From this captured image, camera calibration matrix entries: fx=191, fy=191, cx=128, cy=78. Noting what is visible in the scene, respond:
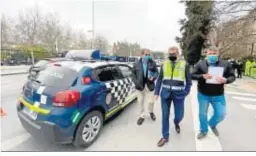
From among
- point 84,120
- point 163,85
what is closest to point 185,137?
point 163,85

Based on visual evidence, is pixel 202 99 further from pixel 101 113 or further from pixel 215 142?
pixel 101 113

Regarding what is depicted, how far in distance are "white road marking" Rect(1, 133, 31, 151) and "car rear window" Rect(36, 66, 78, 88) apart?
43.3 inches

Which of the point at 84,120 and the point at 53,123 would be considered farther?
the point at 84,120

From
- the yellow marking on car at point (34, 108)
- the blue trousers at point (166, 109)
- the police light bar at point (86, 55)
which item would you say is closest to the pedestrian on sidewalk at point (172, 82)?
the blue trousers at point (166, 109)

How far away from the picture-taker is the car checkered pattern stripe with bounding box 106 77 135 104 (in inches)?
155

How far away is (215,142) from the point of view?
11.4 feet

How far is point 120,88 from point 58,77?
4.86 ft

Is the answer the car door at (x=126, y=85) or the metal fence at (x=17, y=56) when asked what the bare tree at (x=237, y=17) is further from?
the metal fence at (x=17, y=56)

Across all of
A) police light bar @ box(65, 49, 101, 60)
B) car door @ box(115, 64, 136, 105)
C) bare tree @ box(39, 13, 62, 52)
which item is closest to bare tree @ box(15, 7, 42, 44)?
bare tree @ box(39, 13, 62, 52)

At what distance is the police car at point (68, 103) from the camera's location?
9.34ft

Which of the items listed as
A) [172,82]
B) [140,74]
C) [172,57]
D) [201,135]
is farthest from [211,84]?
[140,74]

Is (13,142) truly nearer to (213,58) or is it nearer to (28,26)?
(213,58)

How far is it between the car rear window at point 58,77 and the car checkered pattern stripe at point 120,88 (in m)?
0.77
